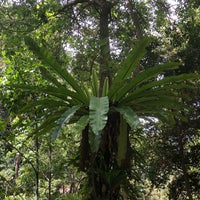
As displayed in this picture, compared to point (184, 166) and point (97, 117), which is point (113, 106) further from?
point (184, 166)

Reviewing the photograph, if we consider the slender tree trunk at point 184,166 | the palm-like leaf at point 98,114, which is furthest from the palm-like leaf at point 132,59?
the slender tree trunk at point 184,166

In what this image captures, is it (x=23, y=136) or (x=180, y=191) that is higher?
(x=23, y=136)

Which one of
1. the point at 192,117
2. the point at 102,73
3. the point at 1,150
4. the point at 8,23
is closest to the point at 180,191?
the point at 192,117

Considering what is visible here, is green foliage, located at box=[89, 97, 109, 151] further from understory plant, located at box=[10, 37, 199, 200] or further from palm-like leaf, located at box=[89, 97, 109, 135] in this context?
understory plant, located at box=[10, 37, 199, 200]

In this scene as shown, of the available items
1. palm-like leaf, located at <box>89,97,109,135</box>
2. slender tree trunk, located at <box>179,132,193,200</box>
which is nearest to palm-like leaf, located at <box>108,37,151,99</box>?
palm-like leaf, located at <box>89,97,109,135</box>

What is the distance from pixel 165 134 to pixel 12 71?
15.0ft

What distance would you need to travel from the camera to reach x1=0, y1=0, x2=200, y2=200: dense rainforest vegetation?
7.32 ft

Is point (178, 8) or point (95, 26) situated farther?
point (95, 26)

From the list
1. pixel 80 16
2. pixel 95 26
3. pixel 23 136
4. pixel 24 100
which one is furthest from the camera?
pixel 95 26

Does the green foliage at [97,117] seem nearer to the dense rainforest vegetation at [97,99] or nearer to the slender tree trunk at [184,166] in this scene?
the dense rainforest vegetation at [97,99]

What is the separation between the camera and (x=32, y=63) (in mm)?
3383

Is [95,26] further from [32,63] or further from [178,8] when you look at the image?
[32,63]

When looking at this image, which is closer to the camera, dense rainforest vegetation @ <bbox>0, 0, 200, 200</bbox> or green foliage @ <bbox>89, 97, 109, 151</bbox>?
green foliage @ <bbox>89, 97, 109, 151</bbox>

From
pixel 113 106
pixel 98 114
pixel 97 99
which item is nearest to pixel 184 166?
pixel 113 106
